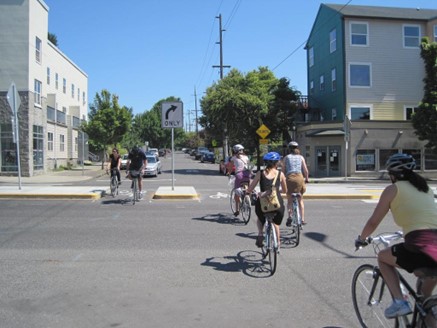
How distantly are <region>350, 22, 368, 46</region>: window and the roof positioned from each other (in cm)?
71

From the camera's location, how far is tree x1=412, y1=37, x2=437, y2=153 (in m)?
27.3

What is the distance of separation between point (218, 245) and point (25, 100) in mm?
23452

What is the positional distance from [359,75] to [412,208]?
31.3 meters

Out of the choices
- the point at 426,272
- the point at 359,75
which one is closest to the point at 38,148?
the point at 359,75

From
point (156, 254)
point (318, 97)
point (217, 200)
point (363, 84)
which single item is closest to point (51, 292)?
point (156, 254)

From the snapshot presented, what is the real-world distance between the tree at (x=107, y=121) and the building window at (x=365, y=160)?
64.4 feet

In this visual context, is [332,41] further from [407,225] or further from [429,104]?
[407,225]

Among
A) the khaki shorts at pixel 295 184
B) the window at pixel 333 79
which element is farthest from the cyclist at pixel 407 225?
the window at pixel 333 79

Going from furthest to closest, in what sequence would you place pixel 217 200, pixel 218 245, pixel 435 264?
pixel 217 200 < pixel 218 245 < pixel 435 264

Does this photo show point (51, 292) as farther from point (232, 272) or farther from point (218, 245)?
point (218, 245)

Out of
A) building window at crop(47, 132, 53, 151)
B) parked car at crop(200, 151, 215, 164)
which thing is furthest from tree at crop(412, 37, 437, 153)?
parked car at crop(200, 151, 215, 164)

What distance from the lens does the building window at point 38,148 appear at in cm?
2908

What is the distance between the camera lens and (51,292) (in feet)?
18.1

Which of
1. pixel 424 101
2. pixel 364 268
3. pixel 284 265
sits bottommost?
pixel 284 265
